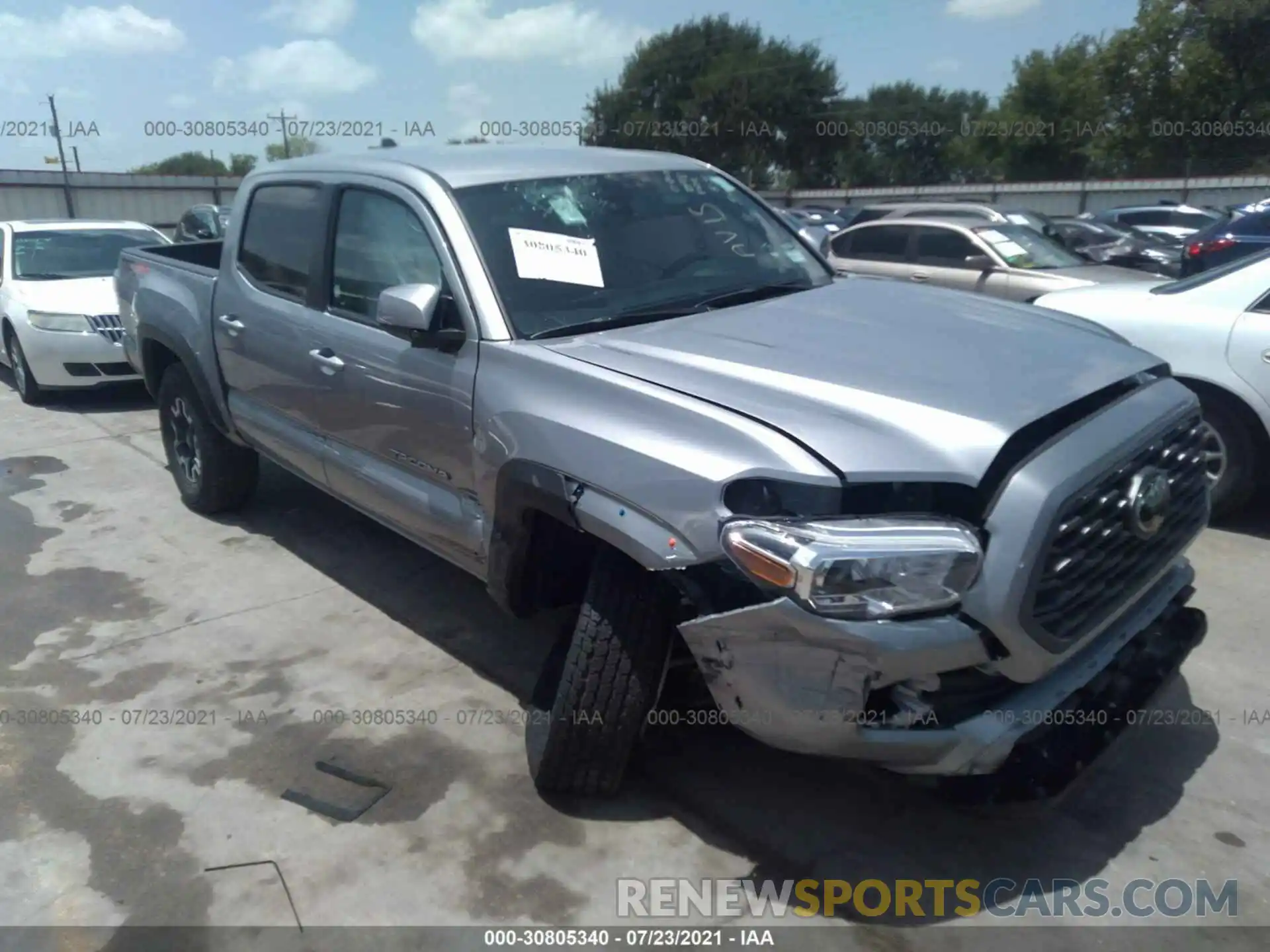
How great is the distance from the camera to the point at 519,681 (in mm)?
4027

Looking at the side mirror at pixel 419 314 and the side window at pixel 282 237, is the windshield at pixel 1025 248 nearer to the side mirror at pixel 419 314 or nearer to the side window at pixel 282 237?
the side window at pixel 282 237

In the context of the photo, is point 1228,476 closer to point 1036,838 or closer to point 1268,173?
point 1036,838

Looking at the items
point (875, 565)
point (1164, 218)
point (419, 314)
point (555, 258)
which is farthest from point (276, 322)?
point (1164, 218)

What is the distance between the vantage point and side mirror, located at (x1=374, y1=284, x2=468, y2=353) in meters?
3.32

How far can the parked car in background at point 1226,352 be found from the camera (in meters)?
4.86

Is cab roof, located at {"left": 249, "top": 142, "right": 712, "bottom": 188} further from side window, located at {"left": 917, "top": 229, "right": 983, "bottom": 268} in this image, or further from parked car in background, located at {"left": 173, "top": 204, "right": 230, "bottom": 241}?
parked car in background, located at {"left": 173, "top": 204, "right": 230, "bottom": 241}

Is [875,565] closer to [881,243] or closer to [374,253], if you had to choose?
[374,253]

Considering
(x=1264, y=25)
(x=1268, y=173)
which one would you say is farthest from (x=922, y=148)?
(x=1268, y=173)

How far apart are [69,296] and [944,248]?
768cm

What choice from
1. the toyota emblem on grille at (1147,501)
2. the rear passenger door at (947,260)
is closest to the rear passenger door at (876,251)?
the rear passenger door at (947,260)

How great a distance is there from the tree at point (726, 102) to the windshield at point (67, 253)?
1591 inches

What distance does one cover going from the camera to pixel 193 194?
116ft

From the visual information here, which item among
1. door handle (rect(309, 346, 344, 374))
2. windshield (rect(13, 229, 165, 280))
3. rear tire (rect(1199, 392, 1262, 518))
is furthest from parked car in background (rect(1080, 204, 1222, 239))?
door handle (rect(309, 346, 344, 374))

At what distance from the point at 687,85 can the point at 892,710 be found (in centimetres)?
5511
